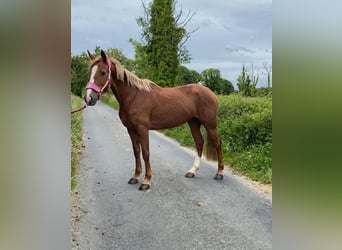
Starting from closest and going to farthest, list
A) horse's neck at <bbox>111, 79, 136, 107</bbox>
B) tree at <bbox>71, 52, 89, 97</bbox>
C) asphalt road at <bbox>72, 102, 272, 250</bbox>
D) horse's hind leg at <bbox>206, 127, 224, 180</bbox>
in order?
tree at <bbox>71, 52, 89, 97</bbox>
asphalt road at <bbox>72, 102, 272, 250</bbox>
horse's neck at <bbox>111, 79, 136, 107</bbox>
horse's hind leg at <bbox>206, 127, 224, 180</bbox>

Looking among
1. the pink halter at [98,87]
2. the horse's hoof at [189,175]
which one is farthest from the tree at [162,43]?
the horse's hoof at [189,175]

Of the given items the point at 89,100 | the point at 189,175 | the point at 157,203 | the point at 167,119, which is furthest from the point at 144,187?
the point at 89,100

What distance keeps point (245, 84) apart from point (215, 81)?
0.12 meters

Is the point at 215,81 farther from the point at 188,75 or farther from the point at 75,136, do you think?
the point at 75,136

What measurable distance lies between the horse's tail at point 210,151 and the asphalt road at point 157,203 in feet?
0.11

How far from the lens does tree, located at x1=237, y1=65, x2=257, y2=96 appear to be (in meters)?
1.31

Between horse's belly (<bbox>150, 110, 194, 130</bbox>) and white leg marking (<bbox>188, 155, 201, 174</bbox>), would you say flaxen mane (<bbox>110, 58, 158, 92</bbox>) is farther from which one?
white leg marking (<bbox>188, 155, 201, 174</bbox>)

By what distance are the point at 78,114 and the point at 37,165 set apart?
0.37m

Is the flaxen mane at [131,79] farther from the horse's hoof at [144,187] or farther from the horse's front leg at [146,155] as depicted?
the horse's hoof at [144,187]

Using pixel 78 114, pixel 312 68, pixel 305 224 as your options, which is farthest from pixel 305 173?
pixel 78 114

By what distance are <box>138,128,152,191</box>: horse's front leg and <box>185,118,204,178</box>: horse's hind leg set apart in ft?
0.55

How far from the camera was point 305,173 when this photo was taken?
2.88 feet

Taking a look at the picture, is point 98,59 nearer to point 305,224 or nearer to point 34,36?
point 34,36

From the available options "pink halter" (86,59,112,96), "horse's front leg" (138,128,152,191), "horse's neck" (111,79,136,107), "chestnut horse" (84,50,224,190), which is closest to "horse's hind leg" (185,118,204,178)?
"chestnut horse" (84,50,224,190)
